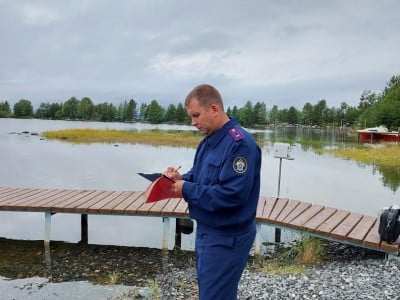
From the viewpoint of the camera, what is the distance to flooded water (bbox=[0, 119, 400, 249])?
8.52 m

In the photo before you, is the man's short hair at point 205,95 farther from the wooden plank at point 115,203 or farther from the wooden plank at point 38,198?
the wooden plank at point 38,198

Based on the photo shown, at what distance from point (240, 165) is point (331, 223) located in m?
4.94

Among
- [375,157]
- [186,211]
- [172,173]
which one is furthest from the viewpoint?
[375,157]

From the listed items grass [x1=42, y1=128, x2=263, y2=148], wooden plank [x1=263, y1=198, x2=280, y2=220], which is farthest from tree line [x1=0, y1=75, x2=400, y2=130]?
wooden plank [x1=263, y1=198, x2=280, y2=220]

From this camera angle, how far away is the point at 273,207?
7.80m

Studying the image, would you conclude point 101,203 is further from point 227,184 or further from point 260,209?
point 227,184

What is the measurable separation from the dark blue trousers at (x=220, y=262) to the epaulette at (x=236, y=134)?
0.60 m

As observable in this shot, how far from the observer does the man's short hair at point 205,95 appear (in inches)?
96.0

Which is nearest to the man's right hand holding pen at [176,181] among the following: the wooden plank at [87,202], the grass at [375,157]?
the wooden plank at [87,202]

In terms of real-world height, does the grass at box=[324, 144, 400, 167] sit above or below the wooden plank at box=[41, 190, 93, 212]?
below

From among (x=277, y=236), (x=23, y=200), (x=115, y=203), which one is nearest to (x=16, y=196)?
(x=23, y=200)

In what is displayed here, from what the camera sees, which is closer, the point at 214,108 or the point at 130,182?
the point at 214,108

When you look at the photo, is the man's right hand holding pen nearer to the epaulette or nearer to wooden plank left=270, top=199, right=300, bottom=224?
the epaulette

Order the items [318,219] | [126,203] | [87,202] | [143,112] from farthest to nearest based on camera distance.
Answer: [143,112] → [87,202] → [126,203] → [318,219]
